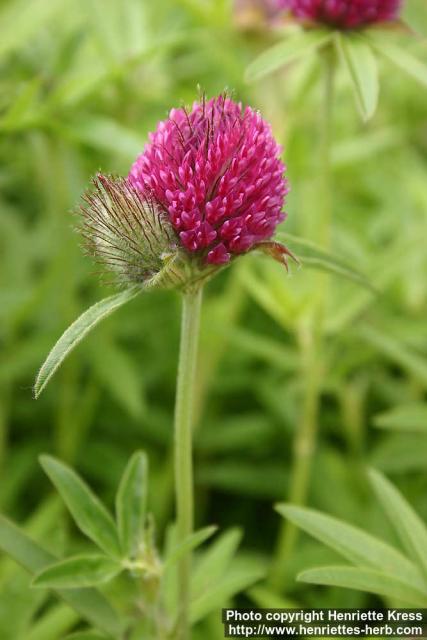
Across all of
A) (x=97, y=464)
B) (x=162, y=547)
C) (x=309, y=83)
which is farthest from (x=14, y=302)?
(x=309, y=83)

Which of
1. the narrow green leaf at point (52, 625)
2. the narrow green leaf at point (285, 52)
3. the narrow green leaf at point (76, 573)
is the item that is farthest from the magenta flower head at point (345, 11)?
the narrow green leaf at point (52, 625)

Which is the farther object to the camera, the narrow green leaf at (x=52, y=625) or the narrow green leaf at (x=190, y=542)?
the narrow green leaf at (x=52, y=625)

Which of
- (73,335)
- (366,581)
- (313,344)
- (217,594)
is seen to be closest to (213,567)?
(217,594)

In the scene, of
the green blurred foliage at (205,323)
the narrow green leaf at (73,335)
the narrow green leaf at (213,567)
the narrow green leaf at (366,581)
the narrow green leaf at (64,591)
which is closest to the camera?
the narrow green leaf at (73,335)

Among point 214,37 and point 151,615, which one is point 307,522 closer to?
point 151,615

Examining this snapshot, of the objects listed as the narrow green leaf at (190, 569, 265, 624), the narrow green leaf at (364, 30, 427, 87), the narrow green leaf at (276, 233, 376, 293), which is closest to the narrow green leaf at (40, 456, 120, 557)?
the narrow green leaf at (190, 569, 265, 624)

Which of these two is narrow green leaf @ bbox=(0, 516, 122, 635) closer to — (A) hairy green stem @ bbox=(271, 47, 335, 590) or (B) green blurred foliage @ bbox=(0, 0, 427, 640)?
(B) green blurred foliage @ bbox=(0, 0, 427, 640)

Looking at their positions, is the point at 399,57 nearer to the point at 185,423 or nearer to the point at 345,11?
the point at 345,11

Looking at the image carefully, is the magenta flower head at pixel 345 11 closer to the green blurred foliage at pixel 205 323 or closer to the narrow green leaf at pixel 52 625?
the green blurred foliage at pixel 205 323
